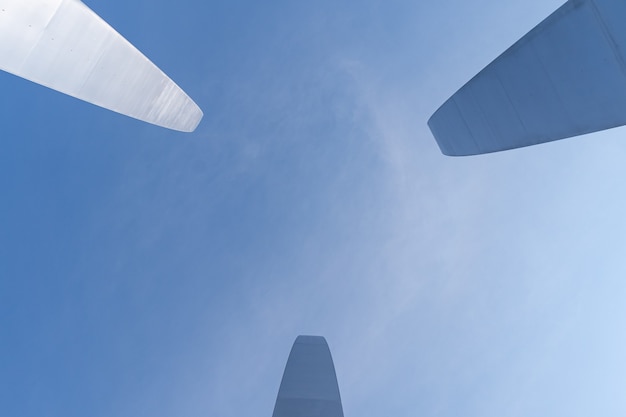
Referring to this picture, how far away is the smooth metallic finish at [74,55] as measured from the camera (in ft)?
26.3

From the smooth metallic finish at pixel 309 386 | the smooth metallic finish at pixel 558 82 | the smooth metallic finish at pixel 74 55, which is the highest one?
the smooth metallic finish at pixel 558 82

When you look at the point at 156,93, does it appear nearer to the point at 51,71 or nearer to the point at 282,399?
the point at 51,71

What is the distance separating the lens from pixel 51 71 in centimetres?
936

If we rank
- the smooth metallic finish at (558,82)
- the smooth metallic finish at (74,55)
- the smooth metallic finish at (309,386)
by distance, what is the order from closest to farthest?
the smooth metallic finish at (558,82), the smooth metallic finish at (74,55), the smooth metallic finish at (309,386)

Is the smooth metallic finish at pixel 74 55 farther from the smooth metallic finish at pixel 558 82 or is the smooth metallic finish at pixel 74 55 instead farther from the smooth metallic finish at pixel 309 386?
the smooth metallic finish at pixel 309 386

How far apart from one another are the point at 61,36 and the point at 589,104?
10.0 metres

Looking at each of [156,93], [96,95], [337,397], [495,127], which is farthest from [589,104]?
[156,93]

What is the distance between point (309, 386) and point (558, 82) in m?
10.2

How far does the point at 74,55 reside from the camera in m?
9.60

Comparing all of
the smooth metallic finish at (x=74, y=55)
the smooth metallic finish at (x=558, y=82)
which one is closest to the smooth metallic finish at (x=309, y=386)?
the smooth metallic finish at (x=558, y=82)

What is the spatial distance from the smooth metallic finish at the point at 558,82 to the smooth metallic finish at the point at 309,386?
8.45 m

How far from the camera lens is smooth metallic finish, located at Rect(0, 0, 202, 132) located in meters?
8.02

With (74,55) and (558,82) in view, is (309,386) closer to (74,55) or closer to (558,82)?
(558,82)

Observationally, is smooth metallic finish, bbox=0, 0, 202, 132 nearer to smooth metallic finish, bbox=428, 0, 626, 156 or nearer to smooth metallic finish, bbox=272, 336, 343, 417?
smooth metallic finish, bbox=428, 0, 626, 156
